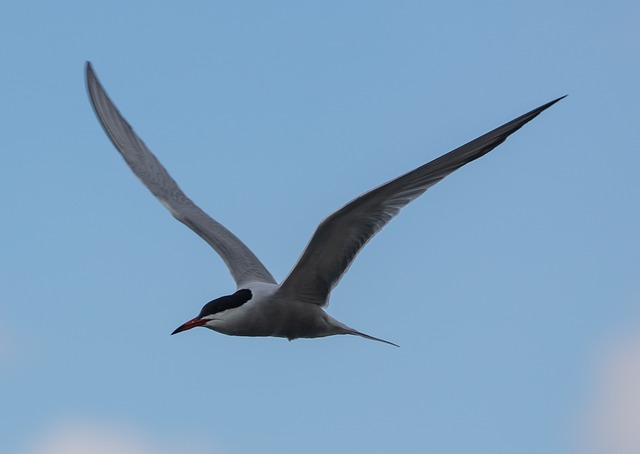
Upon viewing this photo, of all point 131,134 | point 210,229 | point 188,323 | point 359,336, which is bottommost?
point 188,323

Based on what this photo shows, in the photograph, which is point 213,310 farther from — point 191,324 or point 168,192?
point 168,192

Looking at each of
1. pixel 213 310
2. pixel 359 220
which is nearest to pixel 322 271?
pixel 359 220

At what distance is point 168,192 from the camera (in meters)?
11.1

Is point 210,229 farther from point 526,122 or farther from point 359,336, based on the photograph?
point 526,122

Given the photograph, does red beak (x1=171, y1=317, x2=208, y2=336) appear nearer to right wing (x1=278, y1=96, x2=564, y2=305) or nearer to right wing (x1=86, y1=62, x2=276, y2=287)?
right wing (x1=278, y1=96, x2=564, y2=305)

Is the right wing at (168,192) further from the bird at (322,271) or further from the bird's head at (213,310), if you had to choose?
the bird's head at (213,310)

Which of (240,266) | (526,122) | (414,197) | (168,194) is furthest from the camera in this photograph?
(168,194)

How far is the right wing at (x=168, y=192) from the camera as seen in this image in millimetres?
10125

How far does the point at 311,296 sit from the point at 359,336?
2.01ft

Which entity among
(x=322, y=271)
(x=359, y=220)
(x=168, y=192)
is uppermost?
(x=168, y=192)

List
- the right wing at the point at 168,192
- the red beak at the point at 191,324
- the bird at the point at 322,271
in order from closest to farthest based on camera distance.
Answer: the bird at the point at 322,271 < the red beak at the point at 191,324 < the right wing at the point at 168,192

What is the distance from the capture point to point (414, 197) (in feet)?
26.5

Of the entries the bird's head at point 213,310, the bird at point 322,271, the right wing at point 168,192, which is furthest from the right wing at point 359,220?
the right wing at point 168,192

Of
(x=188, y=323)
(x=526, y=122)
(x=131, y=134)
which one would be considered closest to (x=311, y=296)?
(x=188, y=323)
